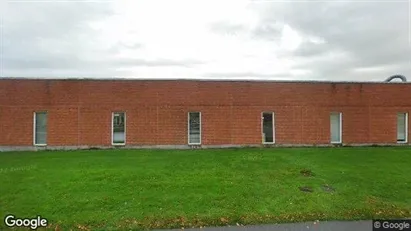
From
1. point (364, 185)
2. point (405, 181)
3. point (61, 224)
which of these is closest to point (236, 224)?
point (61, 224)

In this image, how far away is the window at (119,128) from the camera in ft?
65.9

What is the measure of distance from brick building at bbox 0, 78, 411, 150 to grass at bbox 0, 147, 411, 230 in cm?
476

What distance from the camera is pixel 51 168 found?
1300 cm

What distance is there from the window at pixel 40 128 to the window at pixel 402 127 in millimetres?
21075

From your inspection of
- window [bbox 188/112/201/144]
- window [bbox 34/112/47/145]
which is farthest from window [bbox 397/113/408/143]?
window [bbox 34/112/47/145]

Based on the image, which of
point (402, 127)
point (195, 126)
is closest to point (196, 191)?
point (195, 126)

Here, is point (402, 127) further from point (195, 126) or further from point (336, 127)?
point (195, 126)

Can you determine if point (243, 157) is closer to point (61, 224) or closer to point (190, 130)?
point (190, 130)

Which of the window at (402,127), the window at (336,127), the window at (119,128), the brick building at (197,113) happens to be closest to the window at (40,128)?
the brick building at (197,113)

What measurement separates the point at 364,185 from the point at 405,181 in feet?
5.84

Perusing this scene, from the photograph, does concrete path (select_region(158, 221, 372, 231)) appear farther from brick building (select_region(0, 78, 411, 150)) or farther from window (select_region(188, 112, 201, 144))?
window (select_region(188, 112, 201, 144))

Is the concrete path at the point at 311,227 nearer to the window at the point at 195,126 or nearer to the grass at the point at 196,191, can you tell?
the grass at the point at 196,191

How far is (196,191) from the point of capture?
390 inches

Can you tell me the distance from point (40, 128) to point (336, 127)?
17.3 meters
